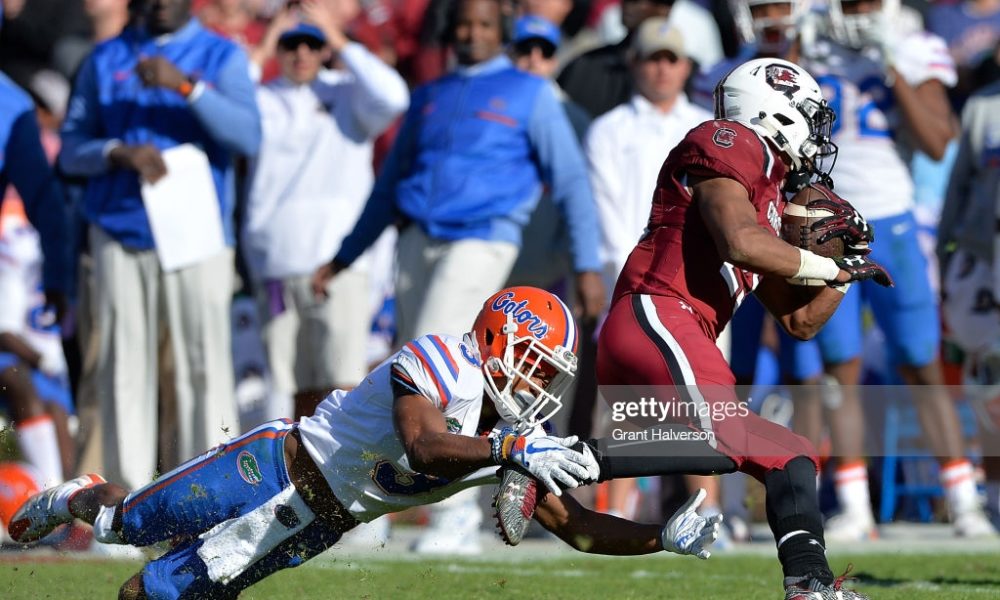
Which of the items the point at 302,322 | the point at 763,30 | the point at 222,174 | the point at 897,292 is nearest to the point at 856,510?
the point at 897,292

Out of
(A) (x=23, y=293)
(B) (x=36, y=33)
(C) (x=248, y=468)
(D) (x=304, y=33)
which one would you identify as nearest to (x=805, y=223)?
(C) (x=248, y=468)

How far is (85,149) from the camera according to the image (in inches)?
309

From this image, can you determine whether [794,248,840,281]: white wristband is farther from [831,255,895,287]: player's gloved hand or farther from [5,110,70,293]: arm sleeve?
[5,110,70,293]: arm sleeve

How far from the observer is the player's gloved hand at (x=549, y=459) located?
4289 mm

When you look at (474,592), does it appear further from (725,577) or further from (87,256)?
(87,256)

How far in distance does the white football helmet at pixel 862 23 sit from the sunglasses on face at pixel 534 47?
5.02 feet

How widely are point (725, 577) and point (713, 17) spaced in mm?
4685

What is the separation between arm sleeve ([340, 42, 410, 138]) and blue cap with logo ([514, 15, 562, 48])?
0.86 metres

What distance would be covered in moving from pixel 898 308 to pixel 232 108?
3398mm

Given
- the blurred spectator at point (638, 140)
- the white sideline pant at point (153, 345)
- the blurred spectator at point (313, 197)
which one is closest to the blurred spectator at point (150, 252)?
the white sideline pant at point (153, 345)

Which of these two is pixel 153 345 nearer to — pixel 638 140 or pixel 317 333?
pixel 317 333

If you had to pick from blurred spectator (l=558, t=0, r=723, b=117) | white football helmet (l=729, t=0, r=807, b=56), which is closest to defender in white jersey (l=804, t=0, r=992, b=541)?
white football helmet (l=729, t=0, r=807, b=56)

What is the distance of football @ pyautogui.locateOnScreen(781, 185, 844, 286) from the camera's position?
5.20m

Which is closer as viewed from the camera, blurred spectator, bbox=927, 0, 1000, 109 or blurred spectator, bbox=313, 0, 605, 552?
blurred spectator, bbox=313, 0, 605, 552
